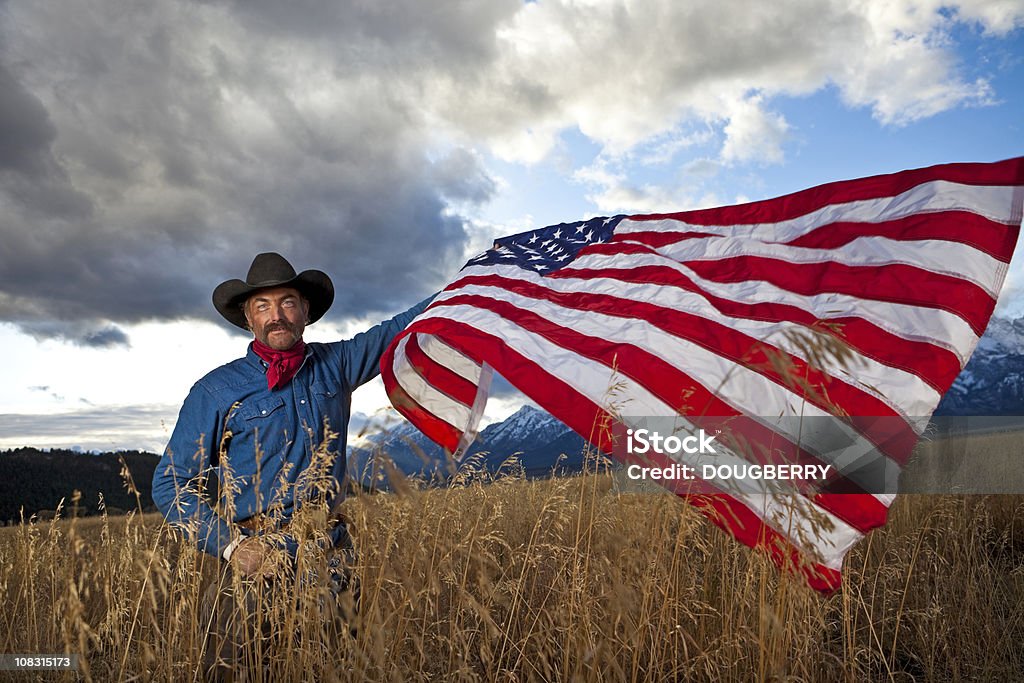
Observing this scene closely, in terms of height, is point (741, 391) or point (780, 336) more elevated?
point (780, 336)

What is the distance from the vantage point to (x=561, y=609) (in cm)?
296

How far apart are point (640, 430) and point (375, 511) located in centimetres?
155

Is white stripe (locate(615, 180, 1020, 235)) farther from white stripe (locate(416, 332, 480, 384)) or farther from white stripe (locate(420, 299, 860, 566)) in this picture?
white stripe (locate(416, 332, 480, 384))

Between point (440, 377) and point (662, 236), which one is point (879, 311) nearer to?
point (662, 236)

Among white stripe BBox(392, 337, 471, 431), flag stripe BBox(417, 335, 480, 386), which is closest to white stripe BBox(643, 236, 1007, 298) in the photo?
flag stripe BBox(417, 335, 480, 386)

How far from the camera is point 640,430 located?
11.0 feet

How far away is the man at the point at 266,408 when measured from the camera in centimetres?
371

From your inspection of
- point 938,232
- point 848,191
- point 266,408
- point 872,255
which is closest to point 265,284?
point 266,408

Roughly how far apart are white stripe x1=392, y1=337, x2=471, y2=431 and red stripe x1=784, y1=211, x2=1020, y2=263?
7.80 ft

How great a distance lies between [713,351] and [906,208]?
4.76 ft

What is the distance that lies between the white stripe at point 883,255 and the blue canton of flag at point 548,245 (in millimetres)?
928

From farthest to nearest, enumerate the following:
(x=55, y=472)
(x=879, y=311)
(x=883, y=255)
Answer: (x=55, y=472)
(x=883, y=255)
(x=879, y=311)

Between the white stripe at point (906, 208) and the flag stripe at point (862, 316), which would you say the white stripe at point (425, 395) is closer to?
the flag stripe at point (862, 316)

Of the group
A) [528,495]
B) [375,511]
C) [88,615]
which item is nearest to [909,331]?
[375,511]
